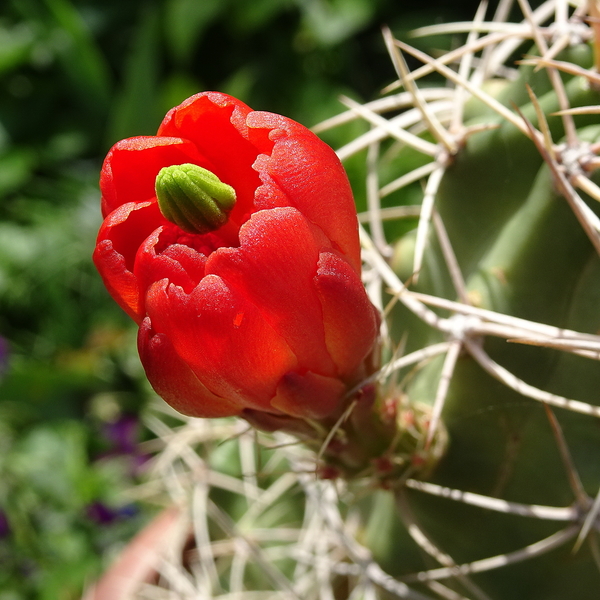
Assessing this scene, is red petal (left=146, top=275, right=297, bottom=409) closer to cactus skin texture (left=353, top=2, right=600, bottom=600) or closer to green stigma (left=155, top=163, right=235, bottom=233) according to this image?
green stigma (left=155, top=163, right=235, bottom=233)

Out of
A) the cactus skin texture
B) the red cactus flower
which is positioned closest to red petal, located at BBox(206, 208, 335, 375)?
the red cactus flower

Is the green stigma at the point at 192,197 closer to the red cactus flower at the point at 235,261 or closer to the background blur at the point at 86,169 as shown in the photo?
the red cactus flower at the point at 235,261

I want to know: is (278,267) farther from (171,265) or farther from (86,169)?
(86,169)

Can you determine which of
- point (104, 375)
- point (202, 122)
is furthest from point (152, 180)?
point (104, 375)

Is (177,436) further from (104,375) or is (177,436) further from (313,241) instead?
(104,375)

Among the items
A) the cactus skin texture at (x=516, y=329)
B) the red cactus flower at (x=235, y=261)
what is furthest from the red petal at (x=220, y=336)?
the cactus skin texture at (x=516, y=329)

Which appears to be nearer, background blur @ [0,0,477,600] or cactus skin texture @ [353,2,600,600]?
cactus skin texture @ [353,2,600,600]
